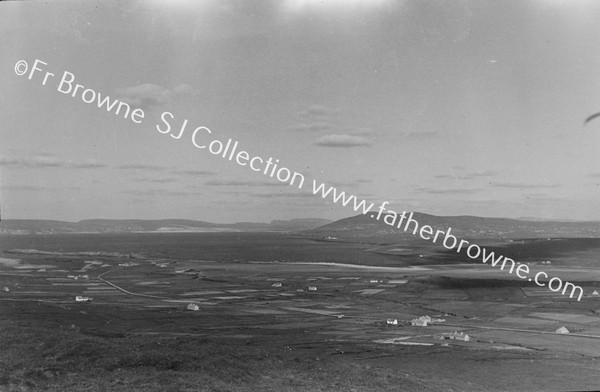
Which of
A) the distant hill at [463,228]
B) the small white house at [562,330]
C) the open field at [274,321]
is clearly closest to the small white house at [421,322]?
the open field at [274,321]

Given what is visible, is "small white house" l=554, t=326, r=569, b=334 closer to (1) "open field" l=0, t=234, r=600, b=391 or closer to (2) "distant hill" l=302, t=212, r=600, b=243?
(1) "open field" l=0, t=234, r=600, b=391

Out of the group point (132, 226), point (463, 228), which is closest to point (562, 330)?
point (463, 228)

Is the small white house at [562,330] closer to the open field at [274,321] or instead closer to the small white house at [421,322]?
the open field at [274,321]

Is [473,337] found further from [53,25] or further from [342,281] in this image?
[53,25]

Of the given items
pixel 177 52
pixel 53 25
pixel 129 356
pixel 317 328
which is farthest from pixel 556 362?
pixel 53 25

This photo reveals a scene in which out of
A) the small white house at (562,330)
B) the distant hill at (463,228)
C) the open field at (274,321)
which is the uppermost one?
the distant hill at (463,228)

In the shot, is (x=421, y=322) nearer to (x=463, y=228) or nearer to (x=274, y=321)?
(x=463, y=228)

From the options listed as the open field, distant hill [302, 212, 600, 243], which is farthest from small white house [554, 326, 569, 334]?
distant hill [302, 212, 600, 243]
